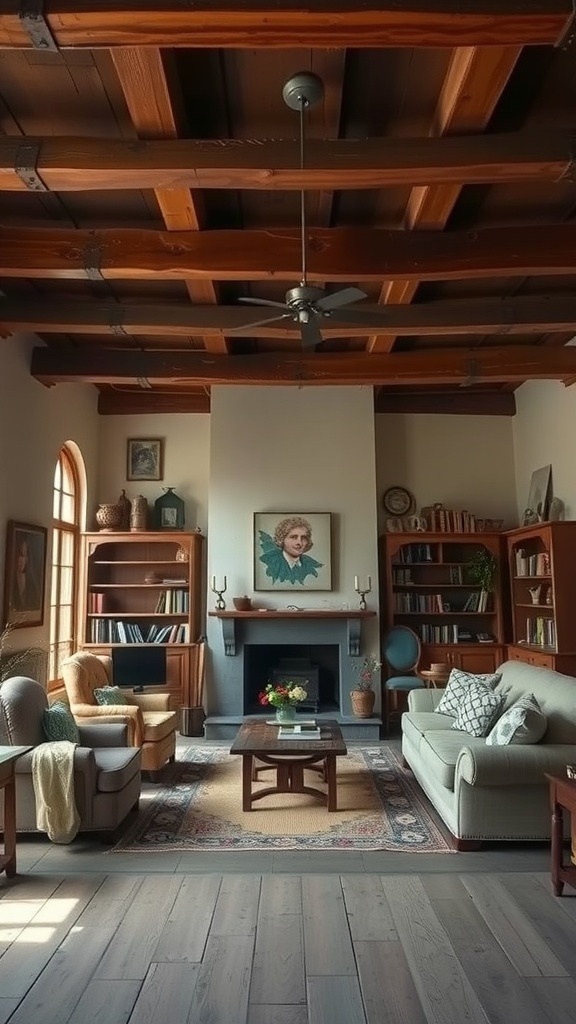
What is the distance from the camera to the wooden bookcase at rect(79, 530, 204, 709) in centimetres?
730

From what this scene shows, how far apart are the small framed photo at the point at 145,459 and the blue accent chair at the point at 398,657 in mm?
3125

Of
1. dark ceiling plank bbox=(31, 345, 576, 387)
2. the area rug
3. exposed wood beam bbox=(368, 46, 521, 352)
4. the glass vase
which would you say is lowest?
the area rug

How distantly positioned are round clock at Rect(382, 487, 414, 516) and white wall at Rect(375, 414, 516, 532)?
7 centimetres

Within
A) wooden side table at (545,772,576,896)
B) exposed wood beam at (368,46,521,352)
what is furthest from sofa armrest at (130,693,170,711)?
exposed wood beam at (368,46,521,352)

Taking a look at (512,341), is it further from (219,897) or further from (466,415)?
(219,897)

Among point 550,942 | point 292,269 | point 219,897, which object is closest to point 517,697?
point 550,942

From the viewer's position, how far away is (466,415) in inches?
320

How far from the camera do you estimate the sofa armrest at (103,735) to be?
4.75 m

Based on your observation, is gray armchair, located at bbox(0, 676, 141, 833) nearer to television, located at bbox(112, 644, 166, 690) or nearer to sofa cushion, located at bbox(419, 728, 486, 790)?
sofa cushion, located at bbox(419, 728, 486, 790)

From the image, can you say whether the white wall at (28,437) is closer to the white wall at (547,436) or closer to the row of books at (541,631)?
the row of books at (541,631)

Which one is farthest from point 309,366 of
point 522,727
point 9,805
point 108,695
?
point 9,805

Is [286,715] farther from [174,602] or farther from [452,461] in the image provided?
[452,461]

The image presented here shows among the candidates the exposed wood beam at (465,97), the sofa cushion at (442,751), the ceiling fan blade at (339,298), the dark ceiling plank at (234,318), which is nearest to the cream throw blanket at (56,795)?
the sofa cushion at (442,751)

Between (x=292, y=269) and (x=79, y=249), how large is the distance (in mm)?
1341
